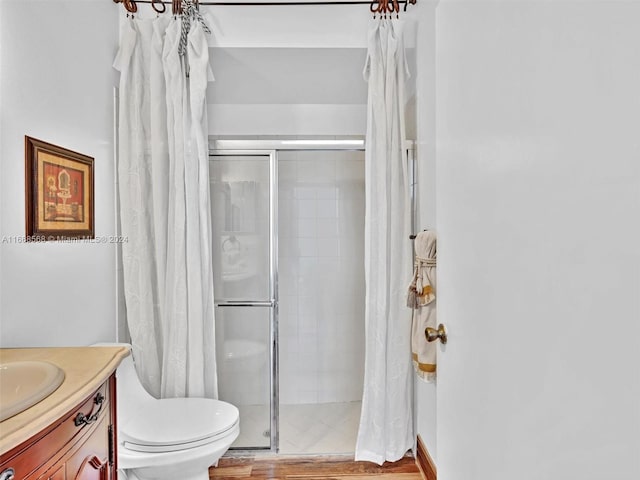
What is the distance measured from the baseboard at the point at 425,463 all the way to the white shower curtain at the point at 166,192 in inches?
45.7

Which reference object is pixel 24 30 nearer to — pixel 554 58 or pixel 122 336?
pixel 122 336

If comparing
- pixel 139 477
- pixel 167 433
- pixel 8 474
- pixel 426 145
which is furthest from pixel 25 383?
pixel 426 145

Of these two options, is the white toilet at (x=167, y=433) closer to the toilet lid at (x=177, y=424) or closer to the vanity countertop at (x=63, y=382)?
the toilet lid at (x=177, y=424)

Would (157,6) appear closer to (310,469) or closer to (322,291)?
(322,291)

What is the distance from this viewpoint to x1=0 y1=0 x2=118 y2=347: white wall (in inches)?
54.4

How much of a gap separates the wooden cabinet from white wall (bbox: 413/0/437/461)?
133 centimetres

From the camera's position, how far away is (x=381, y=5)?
2.06 metres

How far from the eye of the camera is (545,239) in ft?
2.32

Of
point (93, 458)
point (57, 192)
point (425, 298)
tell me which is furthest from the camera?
point (425, 298)

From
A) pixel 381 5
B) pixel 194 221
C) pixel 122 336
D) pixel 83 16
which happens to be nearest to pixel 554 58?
pixel 381 5

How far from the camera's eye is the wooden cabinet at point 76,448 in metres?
0.87

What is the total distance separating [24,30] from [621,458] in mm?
1959

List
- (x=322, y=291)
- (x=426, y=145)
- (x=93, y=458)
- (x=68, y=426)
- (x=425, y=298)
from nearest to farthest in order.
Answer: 1. (x=68, y=426)
2. (x=93, y=458)
3. (x=425, y=298)
4. (x=426, y=145)
5. (x=322, y=291)

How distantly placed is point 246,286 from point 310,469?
3.29ft
